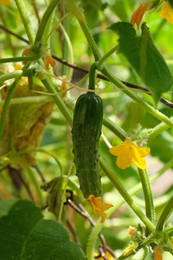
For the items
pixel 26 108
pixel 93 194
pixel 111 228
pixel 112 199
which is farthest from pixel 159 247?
pixel 111 228

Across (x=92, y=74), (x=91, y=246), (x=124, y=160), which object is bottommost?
(x=91, y=246)

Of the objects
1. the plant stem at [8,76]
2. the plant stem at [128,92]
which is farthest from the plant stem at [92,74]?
the plant stem at [8,76]

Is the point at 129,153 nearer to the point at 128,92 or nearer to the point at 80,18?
the point at 128,92

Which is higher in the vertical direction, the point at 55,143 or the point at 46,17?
the point at 46,17

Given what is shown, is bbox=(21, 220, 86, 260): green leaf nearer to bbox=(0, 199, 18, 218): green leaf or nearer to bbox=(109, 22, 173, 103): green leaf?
bbox=(0, 199, 18, 218): green leaf

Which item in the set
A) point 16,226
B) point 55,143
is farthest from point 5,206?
point 55,143
